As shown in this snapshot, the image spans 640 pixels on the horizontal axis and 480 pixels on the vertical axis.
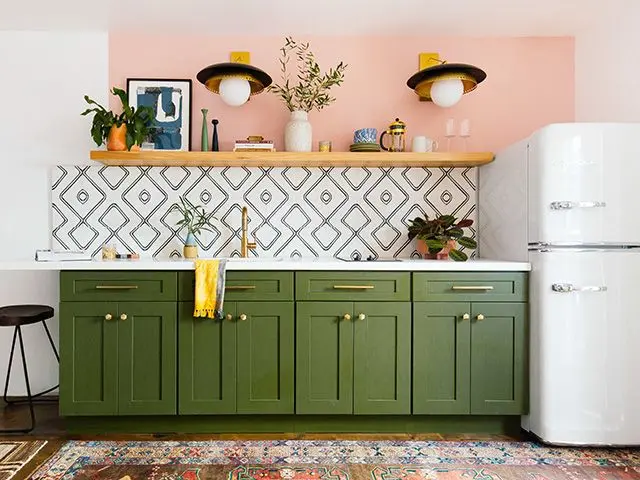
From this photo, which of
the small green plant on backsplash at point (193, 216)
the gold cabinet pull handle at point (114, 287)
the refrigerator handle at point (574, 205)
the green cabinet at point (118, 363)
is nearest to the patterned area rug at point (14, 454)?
the green cabinet at point (118, 363)

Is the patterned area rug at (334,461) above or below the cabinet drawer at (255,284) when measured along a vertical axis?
below

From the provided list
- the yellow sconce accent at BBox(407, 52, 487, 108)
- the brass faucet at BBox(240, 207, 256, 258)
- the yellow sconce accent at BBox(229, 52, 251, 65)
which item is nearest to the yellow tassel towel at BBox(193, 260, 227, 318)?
the brass faucet at BBox(240, 207, 256, 258)

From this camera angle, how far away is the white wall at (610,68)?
2793 millimetres

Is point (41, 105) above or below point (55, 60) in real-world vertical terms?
below

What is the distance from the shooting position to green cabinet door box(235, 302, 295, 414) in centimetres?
261

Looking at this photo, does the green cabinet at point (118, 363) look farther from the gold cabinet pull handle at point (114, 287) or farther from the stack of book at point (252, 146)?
the stack of book at point (252, 146)

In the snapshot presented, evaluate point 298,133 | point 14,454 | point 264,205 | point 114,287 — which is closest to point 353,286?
point 264,205

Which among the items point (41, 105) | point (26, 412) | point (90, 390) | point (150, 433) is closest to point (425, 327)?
point (150, 433)

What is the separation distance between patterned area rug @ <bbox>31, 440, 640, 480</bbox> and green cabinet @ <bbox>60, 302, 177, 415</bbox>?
0.68 feet

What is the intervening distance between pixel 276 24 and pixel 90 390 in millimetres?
2502

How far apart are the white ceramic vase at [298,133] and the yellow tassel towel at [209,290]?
960 millimetres

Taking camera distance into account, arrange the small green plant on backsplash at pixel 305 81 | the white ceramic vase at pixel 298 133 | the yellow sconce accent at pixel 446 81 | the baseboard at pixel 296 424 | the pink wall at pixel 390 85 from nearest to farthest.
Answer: the baseboard at pixel 296 424
the yellow sconce accent at pixel 446 81
the white ceramic vase at pixel 298 133
the small green plant on backsplash at pixel 305 81
the pink wall at pixel 390 85

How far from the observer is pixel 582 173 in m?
2.45

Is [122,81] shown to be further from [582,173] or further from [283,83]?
[582,173]
